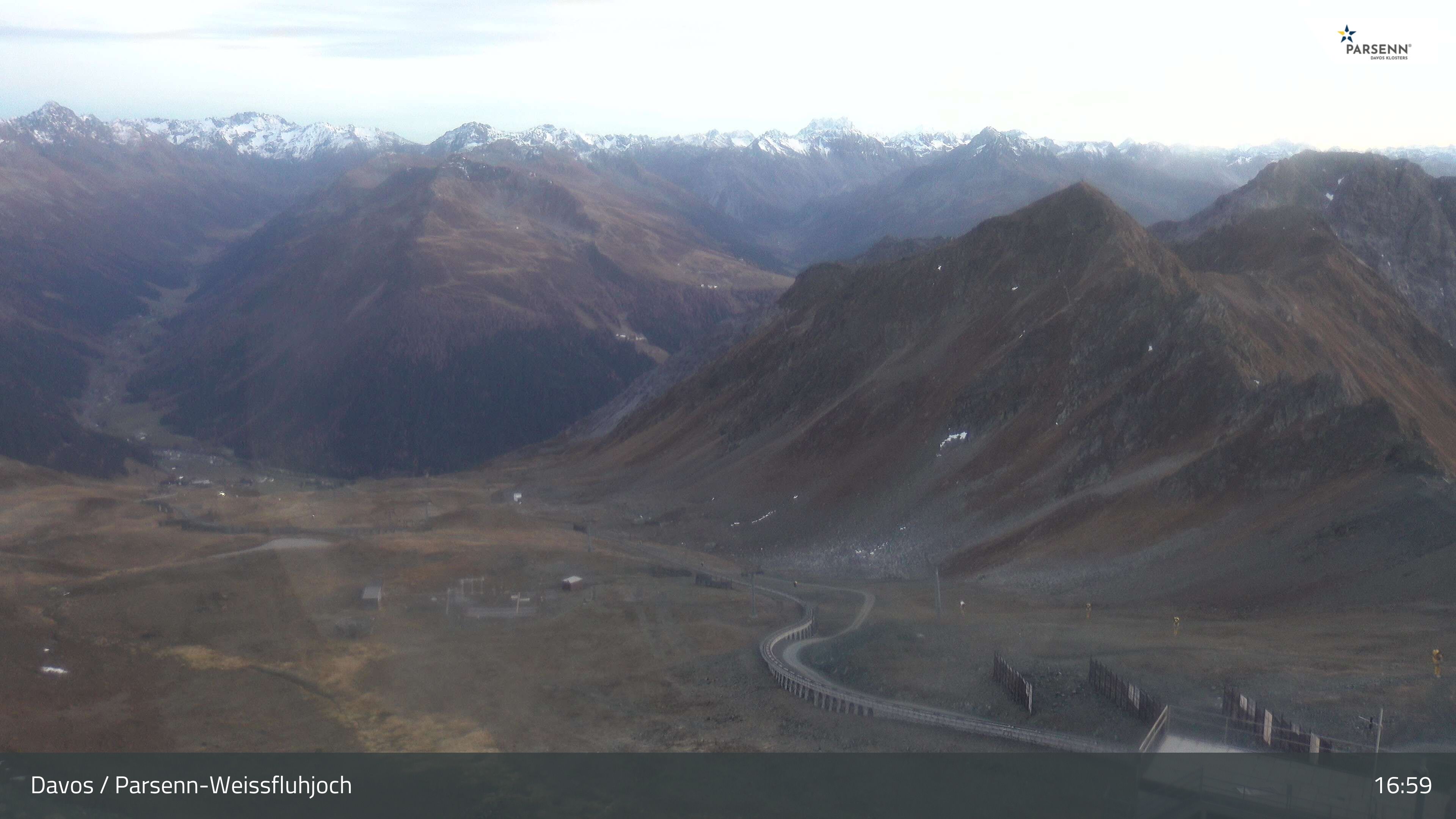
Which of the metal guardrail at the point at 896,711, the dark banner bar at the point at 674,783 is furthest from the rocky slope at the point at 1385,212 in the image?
the dark banner bar at the point at 674,783

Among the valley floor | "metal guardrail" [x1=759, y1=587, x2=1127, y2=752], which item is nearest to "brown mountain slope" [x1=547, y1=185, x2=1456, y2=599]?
the valley floor

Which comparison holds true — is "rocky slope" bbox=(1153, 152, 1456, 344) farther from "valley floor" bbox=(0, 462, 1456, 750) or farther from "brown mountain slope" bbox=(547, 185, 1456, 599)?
"valley floor" bbox=(0, 462, 1456, 750)

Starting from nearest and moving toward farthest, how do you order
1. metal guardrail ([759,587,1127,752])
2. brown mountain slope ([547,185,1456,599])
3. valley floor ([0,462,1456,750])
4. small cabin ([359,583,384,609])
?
1. metal guardrail ([759,587,1127,752])
2. valley floor ([0,462,1456,750])
3. small cabin ([359,583,384,609])
4. brown mountain slope ([547,185,1456,599])

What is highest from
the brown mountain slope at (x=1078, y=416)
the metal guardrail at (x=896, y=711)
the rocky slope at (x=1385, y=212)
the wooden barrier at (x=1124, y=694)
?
the rocky slope at (x=1385, y=212)

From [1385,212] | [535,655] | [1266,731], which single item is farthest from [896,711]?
[1385,212]

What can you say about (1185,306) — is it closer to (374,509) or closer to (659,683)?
Answer: (659,683)

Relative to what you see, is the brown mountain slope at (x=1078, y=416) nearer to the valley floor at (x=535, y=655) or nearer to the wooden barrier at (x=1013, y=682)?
the valley floor at (x=535, y=655)
